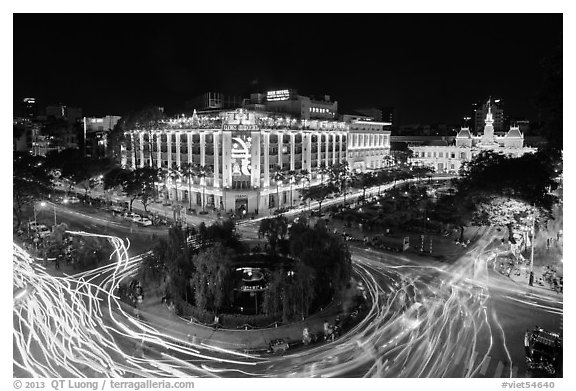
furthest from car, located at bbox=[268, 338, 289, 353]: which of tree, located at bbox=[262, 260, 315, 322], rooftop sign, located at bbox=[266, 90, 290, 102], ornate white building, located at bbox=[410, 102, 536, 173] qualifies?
ornate white building, located at bbox=[410, 102, 536, 173]

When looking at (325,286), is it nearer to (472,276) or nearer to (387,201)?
(472,276)

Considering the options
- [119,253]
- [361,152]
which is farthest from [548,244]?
[361,152]

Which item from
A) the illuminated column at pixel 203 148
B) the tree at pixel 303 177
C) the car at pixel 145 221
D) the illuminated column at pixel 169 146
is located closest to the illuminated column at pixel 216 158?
the illuminated column at pixel 203 148

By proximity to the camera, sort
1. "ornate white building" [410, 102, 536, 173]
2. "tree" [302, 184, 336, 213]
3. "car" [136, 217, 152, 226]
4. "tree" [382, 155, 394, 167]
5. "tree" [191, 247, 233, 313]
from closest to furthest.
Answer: "tree" [191, 247, 233, 313], "car" [136, 217, 152, 226], "tree" [302, 184, 336, 213], "ornate white building" [410, 102, 536, 173], "tree" [382, 155, 394, 167]

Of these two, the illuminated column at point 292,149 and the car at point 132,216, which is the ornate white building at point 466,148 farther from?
the car at point 132,216

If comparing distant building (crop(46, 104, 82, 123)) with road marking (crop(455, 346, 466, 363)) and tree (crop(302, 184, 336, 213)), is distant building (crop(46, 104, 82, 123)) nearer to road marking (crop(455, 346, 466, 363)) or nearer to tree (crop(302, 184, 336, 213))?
tree (crop(302, 184, 336, 213))
